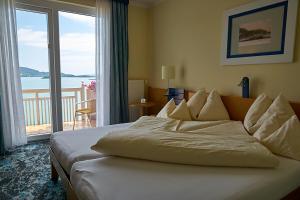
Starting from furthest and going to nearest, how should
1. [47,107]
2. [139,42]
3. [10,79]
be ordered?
1. [139,42]
2. [47,107]
3. [10,79]

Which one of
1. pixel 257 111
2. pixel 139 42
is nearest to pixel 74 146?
pixel 257 111

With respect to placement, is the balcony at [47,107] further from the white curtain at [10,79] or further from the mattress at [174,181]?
the mattress at [174,181]

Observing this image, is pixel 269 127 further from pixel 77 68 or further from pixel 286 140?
pixel 77 68

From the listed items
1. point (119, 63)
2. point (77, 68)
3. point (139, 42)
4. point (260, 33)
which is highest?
point (139, 42)

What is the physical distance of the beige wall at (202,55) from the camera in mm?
2461

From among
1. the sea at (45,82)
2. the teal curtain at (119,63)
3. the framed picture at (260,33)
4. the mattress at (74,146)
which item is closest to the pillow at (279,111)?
the framed picture at (260,33)

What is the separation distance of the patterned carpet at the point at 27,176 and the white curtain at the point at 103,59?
3.97 ft

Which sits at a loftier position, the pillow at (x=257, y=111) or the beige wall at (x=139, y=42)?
the beige wall at (x=139, y=42)

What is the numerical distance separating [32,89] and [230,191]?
364 centimetres

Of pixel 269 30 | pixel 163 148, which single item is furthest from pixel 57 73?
pixel 269 30

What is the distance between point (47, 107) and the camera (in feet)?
12.8

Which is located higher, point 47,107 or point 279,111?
point 279,111

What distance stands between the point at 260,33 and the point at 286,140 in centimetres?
149

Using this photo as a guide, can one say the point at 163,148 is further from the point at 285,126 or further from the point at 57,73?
the point at 57,73
